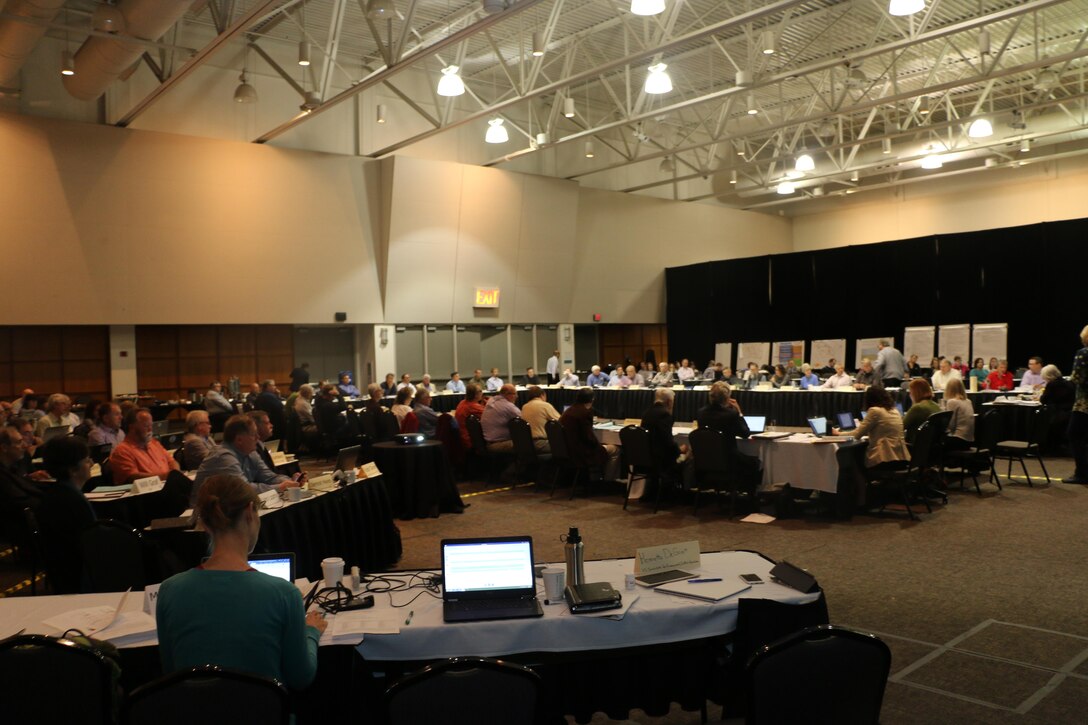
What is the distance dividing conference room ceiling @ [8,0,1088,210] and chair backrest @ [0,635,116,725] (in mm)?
7785

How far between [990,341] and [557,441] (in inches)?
493

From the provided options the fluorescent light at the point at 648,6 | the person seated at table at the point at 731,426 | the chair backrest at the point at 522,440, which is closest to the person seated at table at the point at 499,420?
the chair backrest at the point at 522,440

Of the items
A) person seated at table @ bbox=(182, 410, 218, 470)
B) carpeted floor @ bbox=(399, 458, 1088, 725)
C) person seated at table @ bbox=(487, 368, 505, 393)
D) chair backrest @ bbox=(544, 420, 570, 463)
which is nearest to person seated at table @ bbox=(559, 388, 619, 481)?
chair backrest @ bbox=(544, 420, 570, 463)

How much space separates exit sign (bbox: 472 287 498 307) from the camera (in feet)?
61.5

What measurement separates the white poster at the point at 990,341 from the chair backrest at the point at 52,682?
18105 millimetres

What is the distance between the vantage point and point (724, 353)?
22.1 metres

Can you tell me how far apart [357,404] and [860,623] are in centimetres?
1113

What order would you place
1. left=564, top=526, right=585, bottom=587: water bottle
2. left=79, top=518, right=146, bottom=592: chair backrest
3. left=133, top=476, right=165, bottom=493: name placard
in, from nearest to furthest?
left=564, top=526, right=585, bottom=587: water bottle < left=79, top=518, right=146, bottom=592: chair backrest < left=133, top=476, right=165, bottom=493: name placard

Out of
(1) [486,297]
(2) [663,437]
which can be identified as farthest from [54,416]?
(1) [486,297]

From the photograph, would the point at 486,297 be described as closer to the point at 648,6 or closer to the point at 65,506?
the point at 648,6

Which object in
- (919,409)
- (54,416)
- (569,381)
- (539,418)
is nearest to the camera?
(919,409)

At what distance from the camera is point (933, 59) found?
1555 cm

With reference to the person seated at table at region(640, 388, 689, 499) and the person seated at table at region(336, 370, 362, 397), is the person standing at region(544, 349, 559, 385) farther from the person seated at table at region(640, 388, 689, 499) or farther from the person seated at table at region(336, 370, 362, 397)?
the person seated at table at region(640, 388, 689, 499)

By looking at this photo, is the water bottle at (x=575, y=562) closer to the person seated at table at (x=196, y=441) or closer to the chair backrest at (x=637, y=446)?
the person seated at table at (x=196, y=441)
